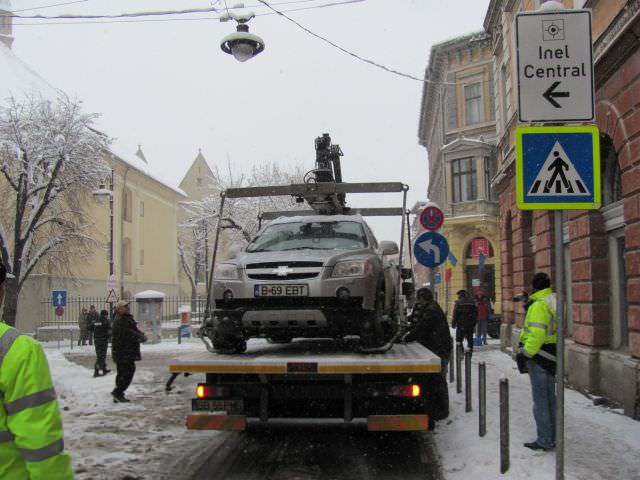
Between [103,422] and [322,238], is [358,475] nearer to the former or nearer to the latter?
[322,238]

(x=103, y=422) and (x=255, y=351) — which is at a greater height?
(x=255, y=351)

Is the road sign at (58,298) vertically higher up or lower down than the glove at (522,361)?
higher up

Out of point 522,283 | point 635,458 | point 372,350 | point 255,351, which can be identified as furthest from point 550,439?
point 522,283

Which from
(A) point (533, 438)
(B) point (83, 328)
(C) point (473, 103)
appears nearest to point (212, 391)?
(A) point (533, 438)

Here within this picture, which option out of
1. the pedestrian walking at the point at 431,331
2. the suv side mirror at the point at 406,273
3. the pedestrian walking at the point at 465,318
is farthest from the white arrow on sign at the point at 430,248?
the pedestrian walking at the point at 465,318

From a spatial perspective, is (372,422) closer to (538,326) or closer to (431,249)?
(538,326)

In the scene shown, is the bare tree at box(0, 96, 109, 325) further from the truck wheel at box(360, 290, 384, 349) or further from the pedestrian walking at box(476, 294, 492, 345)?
the truck wheel at box(360, 290, 384, 349)

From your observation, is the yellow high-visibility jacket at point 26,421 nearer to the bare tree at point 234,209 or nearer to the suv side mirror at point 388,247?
the suv side mirror at point 388,247

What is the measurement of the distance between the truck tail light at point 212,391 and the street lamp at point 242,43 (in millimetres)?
5812

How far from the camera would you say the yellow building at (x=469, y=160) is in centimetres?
3294

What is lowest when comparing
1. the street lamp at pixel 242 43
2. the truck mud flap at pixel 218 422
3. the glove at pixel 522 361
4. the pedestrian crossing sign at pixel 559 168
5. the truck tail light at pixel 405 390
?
the truck mud flap at pixel 218 422

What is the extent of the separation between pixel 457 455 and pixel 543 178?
3.20m

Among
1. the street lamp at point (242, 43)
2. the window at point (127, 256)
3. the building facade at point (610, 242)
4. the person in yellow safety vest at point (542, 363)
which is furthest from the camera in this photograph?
the window at point (127, 256)

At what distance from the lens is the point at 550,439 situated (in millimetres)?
6543
